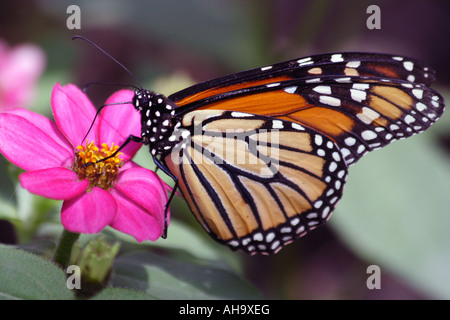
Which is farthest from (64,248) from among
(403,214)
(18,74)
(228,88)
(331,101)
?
(18,74)

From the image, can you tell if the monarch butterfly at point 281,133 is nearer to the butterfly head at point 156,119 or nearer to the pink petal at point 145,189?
the butterfly head at point 156,119

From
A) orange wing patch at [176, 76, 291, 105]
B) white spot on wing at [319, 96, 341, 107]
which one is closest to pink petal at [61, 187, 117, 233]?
orange wing patch at [176, 76, 291, 105]

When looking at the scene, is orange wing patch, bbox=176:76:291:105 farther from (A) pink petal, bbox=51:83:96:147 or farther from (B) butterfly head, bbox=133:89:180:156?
(A) pink petal, bbox=51:83:96:147

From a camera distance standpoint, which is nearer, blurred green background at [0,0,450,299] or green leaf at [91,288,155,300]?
green leaf at [91,288,155,300]

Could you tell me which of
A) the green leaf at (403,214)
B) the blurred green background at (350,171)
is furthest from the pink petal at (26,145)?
the green leaf at (403,214)

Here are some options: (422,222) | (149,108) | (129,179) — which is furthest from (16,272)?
(422,222)
